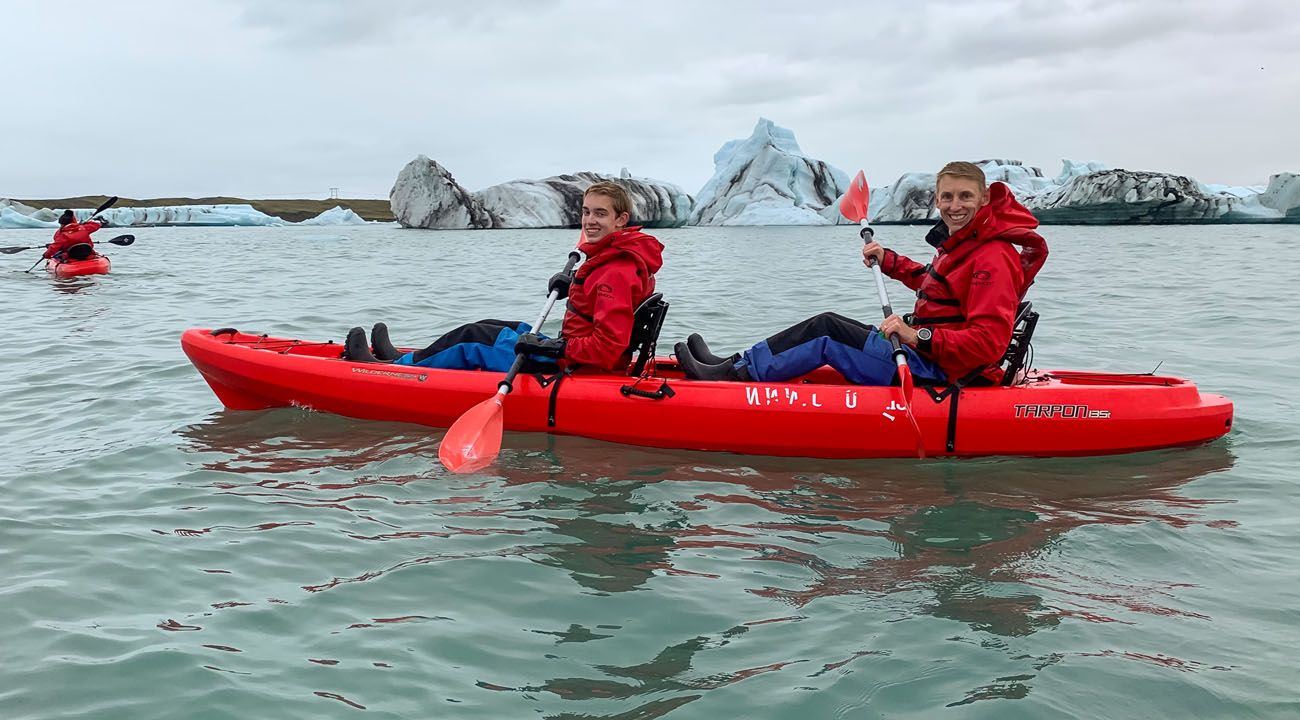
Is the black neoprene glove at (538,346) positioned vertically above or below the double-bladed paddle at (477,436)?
above

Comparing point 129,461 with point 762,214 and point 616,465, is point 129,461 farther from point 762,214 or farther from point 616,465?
point 762,214

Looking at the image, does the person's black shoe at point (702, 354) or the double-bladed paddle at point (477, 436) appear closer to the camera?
the double-bladed paddle at point (477, 436)

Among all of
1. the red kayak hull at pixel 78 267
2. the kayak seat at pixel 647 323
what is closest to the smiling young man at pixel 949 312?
the kayak seat at pixel 647 323

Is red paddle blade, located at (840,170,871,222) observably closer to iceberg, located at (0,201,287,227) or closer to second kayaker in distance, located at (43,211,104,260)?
second kayaker in distance, located at (43,211,104,260)

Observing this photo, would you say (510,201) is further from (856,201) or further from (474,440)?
(474,440)

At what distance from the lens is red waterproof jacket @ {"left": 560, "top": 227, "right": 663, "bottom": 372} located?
6.22m

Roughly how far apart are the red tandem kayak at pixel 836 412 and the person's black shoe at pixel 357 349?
510 mm

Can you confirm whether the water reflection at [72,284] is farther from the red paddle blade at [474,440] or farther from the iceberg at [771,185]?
the iceberg at [771,185]

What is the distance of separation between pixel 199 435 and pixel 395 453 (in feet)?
5.27

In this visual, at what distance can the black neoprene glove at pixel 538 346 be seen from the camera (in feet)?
20.9

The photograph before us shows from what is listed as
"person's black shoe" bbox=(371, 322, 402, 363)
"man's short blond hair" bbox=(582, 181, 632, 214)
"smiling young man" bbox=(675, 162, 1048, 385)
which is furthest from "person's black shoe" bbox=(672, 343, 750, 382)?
"person's black shoe" bbox=(371, 322, 402, 363)

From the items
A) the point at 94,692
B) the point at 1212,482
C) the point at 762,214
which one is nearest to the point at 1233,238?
the point at 762,214

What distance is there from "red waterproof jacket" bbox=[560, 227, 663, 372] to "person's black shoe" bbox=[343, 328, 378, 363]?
70.4 inches

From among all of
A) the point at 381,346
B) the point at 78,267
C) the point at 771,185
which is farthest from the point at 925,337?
the point at 771,185
